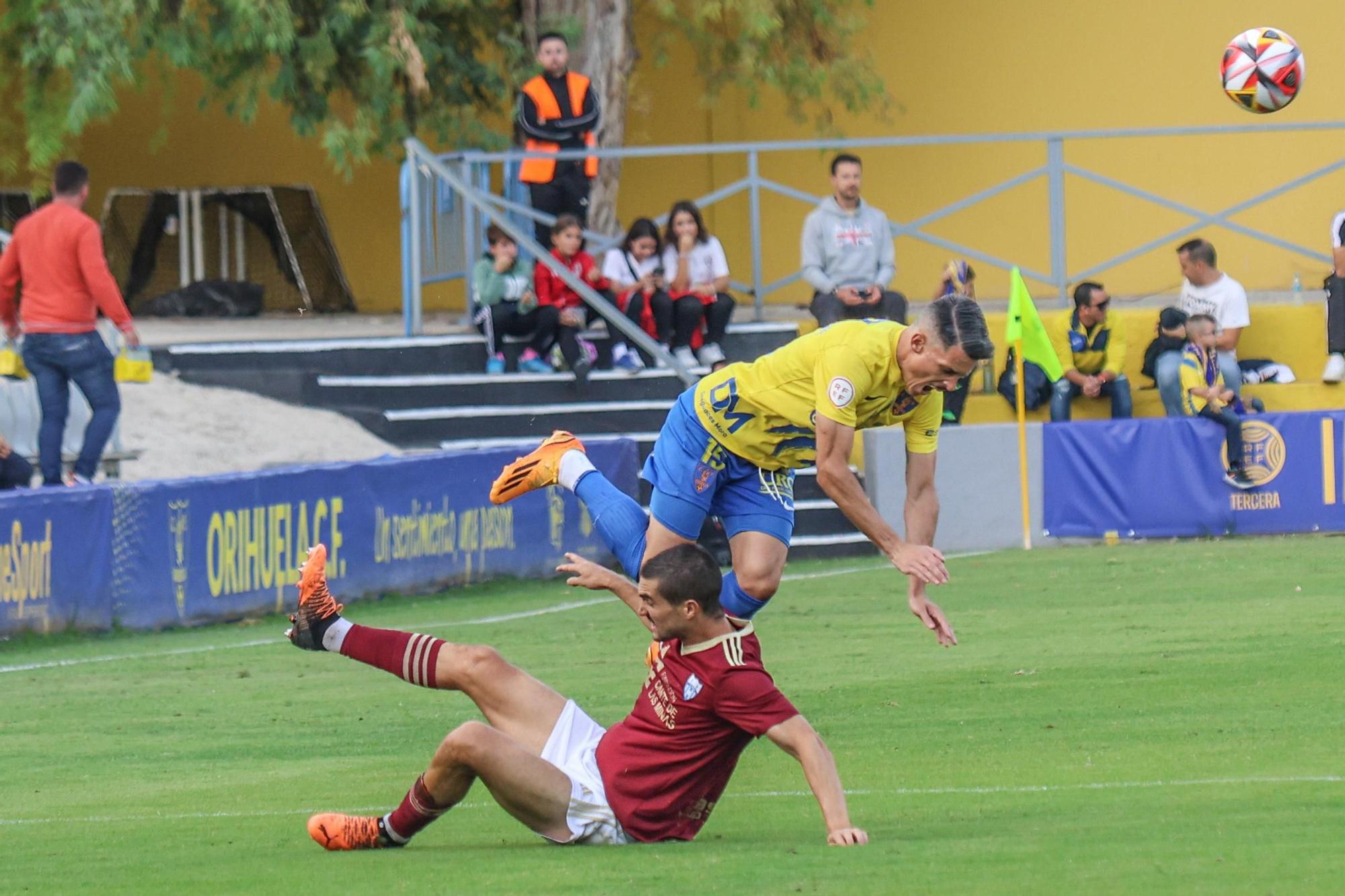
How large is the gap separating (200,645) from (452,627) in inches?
61.2

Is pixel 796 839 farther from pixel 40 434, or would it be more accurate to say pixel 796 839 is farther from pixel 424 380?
pixel 424 380

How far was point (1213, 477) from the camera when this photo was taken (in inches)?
638

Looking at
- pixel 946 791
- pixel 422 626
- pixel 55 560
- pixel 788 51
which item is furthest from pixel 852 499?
pixel 788 51

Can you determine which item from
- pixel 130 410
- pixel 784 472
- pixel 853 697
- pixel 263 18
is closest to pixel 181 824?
pixel 784 472

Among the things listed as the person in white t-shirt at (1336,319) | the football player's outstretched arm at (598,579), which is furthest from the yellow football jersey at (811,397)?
the person in white t-shirt at (1336,319)

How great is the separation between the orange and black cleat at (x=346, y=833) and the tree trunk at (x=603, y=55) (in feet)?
49.0

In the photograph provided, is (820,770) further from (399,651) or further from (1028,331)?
(1028,331)

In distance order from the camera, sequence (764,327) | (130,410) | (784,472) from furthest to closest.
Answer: (764,327) < (130,410) < (784,472)

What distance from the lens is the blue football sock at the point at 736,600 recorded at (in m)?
7.90

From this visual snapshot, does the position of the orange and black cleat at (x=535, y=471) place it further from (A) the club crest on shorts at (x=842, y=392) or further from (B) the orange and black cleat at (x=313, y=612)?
(B) the orange and black cleat at (x=313, y=612)

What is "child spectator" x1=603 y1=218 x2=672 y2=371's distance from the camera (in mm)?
17453

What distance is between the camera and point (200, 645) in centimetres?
1209

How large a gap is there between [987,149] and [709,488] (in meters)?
16.1

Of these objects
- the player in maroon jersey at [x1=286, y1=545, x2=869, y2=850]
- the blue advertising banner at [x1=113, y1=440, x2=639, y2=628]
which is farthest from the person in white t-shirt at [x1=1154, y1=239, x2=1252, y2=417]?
the player in maroon jersey at [x1=286, y1=545, x2=869, y2=850]
